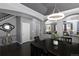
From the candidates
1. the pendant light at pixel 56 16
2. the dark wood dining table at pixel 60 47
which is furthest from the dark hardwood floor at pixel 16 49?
the pendant light at pixel 56 16

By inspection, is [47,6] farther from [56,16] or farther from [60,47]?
[60,47]

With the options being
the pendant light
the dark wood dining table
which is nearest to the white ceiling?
the pendant light

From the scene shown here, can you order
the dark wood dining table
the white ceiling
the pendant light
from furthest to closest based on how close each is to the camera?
1. the pendant light
2. the white ceiling
3. the dark wood dining table

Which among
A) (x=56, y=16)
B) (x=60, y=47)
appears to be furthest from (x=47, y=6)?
(x=60, y=47)

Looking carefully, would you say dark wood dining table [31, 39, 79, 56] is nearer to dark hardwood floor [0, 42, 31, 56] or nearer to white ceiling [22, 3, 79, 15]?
dark hardwood floor [0, 42, 31, 56]

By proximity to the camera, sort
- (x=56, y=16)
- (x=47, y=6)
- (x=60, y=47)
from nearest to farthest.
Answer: (x=47, y=6), (x=60, y=47), (x=56, y=16)

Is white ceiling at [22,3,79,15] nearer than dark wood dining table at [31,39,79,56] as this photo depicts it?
No

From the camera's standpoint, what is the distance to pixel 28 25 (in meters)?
1.99

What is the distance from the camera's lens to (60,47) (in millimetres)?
2068

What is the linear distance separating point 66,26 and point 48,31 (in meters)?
0.47

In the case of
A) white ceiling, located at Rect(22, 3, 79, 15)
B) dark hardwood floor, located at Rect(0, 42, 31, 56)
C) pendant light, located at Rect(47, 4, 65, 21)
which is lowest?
dark hardwood floor, located at Rect(0, 42, 31, 56)

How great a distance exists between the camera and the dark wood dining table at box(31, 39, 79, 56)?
170cm

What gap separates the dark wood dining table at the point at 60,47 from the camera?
1704 millimetres

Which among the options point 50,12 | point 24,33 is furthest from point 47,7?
point 24,33
